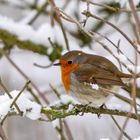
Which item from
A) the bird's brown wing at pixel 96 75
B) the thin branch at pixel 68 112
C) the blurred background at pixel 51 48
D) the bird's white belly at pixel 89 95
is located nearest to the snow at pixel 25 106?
the thin branch at pixel 68 112

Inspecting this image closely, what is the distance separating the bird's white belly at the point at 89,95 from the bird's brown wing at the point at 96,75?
1.9 inches

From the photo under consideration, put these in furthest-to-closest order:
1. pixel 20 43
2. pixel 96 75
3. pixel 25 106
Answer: pixel 20 43 → pixel 96 75 → pixel 25 106

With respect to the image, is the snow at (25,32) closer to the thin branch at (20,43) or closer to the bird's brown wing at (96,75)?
the thin branch at (20,43)

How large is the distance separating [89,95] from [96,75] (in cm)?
13

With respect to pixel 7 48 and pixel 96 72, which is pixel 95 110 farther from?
pixel 7 48

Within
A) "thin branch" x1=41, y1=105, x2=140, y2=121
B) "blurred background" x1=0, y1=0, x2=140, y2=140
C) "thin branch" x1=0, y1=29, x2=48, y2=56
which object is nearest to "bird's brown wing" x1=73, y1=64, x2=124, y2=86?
"blurred background" x1=0, y1=0, x2=140, y2=140

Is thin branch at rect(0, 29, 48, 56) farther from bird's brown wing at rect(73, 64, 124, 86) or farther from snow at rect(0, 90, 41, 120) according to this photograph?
snow at rect(0, 90, 41, 120)

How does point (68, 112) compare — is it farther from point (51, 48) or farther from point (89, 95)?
point (51, 48)

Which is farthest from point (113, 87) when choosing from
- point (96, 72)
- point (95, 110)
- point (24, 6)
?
point (24, 6)

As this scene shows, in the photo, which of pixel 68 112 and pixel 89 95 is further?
pixel 89 95

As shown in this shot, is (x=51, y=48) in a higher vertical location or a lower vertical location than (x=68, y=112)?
higher

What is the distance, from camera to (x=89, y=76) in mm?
3211

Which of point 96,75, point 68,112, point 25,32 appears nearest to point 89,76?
point 96,75

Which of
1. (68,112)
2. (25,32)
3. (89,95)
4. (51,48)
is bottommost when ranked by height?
(68,112)
